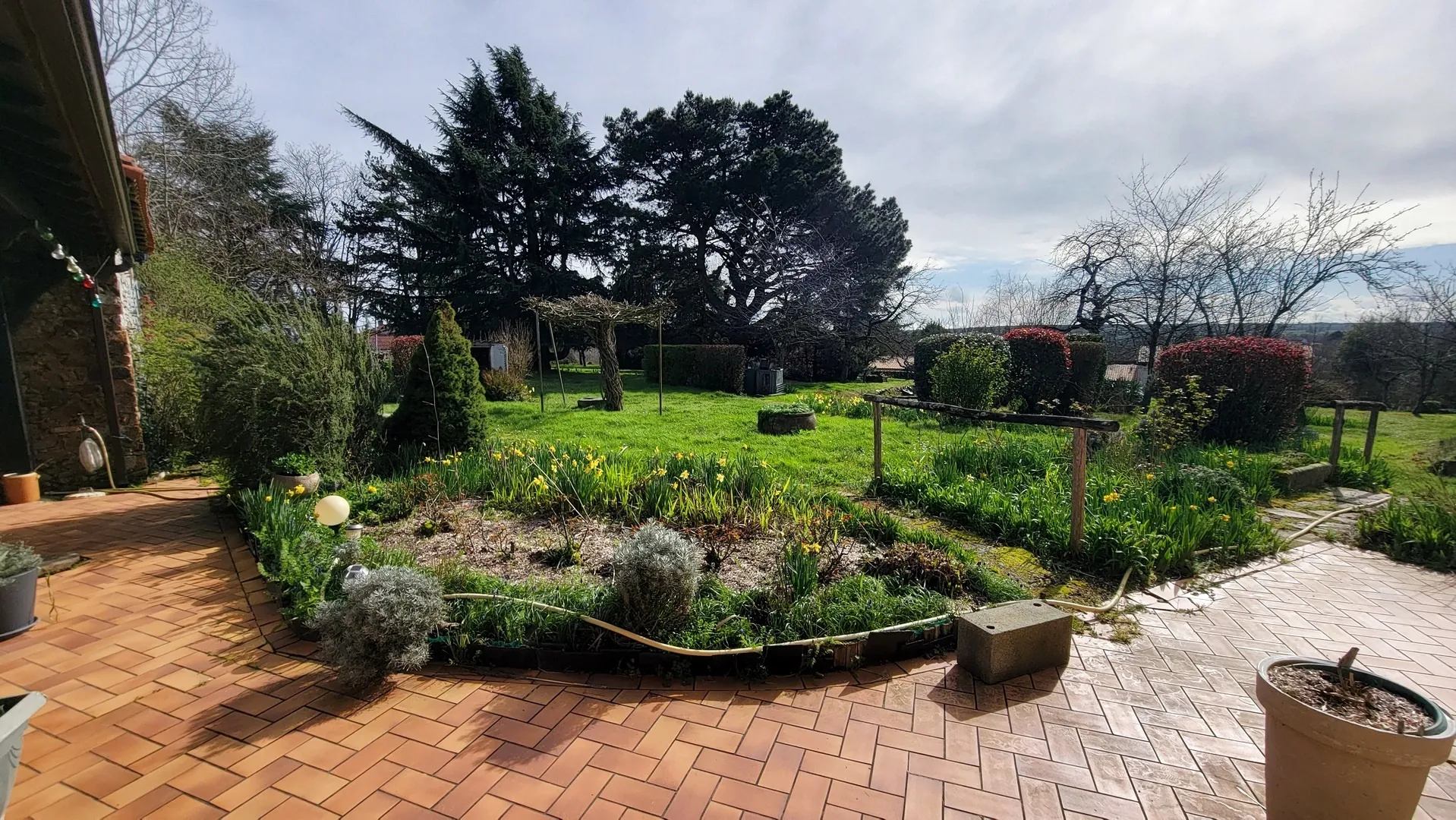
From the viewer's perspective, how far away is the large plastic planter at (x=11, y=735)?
1.48 metres

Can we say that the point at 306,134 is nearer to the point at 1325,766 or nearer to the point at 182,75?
the point at 182,75

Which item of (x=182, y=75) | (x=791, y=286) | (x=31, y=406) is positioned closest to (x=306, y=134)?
(x=182, y=75)

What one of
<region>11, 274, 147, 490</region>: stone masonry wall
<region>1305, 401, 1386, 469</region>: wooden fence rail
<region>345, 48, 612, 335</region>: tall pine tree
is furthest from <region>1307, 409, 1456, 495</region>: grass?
<region>345, 48, 612, 335</region>: tall pine tree

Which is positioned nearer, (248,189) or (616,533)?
(616,533)

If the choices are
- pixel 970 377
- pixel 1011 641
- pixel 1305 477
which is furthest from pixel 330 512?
pixel 970 377

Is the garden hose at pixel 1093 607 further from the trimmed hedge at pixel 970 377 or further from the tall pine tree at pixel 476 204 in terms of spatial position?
the tall pine tree at pixel 476 204

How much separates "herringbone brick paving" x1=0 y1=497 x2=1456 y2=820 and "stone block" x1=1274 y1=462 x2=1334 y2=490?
3258 millimetres

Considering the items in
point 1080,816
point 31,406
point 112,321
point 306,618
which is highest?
point 112,321

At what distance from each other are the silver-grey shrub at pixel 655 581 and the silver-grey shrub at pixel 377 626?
3.02 ft

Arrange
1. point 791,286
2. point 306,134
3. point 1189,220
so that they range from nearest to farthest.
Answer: point 1189,220, point 791,286, point 306,134

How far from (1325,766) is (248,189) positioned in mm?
25321

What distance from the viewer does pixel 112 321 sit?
20.2ft

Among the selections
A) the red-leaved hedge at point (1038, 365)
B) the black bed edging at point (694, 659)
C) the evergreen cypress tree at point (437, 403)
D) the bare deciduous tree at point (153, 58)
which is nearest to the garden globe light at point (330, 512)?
the black bed edging at point (694, 659)

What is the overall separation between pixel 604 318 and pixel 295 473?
6.92m
